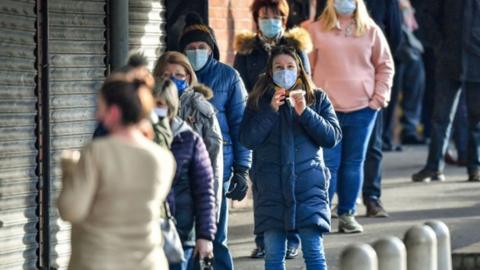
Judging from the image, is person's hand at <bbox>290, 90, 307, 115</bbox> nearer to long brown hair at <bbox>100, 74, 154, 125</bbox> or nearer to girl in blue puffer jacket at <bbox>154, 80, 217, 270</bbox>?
girl in blue puffer jacket at <bbox>154, 80, 217, 270</bbox>

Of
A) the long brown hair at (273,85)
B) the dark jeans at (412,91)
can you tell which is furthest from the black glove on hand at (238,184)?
the dark jeans at (412,91)

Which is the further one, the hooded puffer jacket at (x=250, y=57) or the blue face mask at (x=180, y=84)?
the hooded puffer jacket at (x=250, y=57)

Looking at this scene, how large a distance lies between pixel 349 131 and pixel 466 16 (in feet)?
11.1

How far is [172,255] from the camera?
25.9 ft

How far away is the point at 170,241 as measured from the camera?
788cm

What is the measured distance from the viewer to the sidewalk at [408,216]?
12039mm

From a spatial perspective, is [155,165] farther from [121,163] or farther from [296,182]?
[296,182]

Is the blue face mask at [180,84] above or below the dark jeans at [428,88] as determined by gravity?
above

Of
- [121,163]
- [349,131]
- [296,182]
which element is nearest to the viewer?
[121,163]

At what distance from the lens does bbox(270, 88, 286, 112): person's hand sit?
10.2 metres

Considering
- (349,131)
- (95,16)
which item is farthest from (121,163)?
(349,131)

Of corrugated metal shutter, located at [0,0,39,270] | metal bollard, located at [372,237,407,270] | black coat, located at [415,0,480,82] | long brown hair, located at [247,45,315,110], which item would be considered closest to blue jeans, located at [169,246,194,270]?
metal bollard, located at [372,237,407,270]

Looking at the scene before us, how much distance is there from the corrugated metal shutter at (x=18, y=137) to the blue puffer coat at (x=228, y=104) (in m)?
1.09

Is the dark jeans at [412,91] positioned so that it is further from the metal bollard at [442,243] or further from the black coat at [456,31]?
the metal bollard at [442,243]
